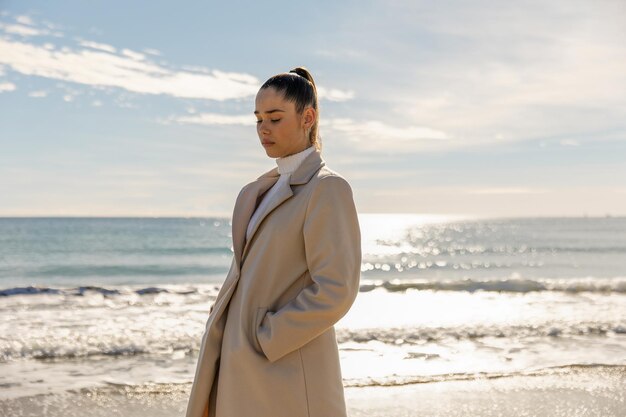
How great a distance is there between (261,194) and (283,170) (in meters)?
0.11

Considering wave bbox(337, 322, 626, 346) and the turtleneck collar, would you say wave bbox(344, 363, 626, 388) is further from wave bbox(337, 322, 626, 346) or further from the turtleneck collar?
the turtleneck collar

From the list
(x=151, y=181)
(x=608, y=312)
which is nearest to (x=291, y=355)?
(x=608, y=312)

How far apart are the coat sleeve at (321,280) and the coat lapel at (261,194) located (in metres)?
0.09

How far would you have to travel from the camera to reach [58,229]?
50.7 meters

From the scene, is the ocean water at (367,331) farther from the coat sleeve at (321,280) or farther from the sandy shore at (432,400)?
the coat sleeve at (321,280)

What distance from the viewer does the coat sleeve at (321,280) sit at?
5.84 feet

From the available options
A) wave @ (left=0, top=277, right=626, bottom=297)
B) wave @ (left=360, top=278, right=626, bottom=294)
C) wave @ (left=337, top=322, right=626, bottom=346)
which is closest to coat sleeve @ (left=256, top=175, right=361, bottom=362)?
wave @ (left=337, top=322, right=626, bottom=346)

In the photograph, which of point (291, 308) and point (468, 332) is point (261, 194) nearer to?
point (291, 308)

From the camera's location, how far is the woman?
5.89 feet

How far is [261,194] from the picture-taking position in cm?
205

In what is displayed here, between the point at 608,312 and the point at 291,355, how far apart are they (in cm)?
1080

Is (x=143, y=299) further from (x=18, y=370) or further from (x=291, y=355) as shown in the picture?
(x=291, y=355)

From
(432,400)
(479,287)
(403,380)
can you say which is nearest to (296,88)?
(432,400)

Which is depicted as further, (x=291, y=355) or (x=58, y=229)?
(x=58, y=229)
